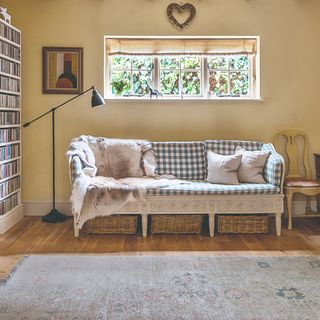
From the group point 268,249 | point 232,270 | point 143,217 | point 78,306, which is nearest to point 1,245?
point 143,217

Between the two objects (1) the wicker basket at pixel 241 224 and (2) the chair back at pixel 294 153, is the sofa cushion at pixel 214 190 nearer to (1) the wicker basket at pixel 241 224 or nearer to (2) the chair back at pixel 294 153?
(1) the wicker basket at pixel 241 224

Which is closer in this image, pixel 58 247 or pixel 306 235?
pixel 58 247

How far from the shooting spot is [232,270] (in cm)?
299

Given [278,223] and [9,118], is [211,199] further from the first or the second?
[9,118]

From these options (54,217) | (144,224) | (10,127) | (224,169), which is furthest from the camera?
(54,217)

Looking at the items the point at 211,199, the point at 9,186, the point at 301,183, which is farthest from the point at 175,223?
the point at 9,186

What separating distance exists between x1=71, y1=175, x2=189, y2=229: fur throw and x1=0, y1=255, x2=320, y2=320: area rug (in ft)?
1.73

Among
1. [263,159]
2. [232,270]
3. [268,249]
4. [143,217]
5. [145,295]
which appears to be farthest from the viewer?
[263,159]

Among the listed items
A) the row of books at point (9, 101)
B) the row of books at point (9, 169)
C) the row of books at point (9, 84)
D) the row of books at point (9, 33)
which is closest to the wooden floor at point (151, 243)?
the row of books at point (9, 169)

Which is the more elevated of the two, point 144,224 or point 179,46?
point 179,46

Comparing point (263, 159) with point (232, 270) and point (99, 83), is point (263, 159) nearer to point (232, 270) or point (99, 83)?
point (232, 270)

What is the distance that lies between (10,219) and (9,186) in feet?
1.09

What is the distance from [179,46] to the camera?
4883mm

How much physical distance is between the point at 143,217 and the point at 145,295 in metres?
1.41
